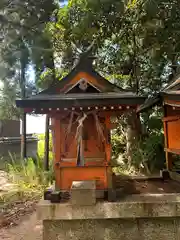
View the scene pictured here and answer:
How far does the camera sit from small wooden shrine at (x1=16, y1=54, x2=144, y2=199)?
4.48 m

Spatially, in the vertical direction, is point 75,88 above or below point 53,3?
below

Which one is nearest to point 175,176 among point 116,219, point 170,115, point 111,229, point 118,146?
point 170,115

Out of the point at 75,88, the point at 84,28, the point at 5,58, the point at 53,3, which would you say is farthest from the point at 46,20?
the point at 75,88

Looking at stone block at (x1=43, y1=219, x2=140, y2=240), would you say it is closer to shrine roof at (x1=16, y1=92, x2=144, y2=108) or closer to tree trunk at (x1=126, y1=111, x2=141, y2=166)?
shrine roof at (x1=16, y1=92, x2=144, y2=108)

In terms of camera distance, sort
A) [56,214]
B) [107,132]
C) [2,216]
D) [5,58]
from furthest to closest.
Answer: [5,58] → [2,216] → [107,132] → [56,214]

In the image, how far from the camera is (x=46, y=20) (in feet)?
34.5

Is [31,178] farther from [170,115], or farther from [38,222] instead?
[170,115]

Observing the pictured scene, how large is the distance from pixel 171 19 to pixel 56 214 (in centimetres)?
707

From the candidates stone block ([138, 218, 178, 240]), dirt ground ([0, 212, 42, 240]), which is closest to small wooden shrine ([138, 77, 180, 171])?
stone block ([138, 218, 178, 240])

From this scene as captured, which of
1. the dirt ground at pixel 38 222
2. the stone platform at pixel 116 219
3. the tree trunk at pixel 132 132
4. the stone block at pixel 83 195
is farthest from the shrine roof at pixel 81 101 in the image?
the tree trunk at pixel 132 132

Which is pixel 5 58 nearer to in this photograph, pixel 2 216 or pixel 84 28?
pixel 84 28

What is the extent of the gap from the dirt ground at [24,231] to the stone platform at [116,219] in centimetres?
111

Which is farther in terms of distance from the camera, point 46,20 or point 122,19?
point 46,20

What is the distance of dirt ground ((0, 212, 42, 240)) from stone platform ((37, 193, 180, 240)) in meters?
1.11
